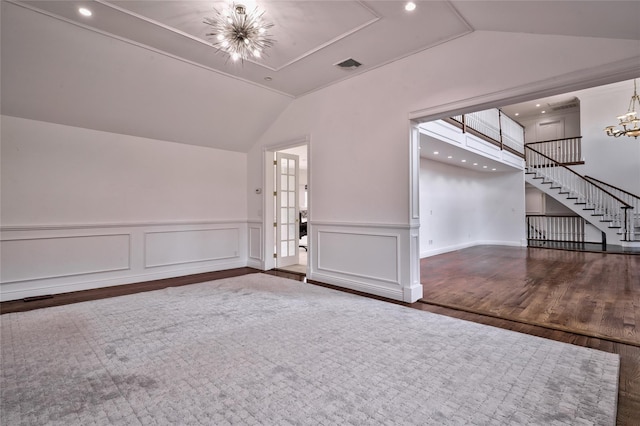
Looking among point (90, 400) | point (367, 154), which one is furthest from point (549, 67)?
point (90, 400)

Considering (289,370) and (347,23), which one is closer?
(289,370)

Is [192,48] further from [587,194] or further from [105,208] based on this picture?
[587,194]

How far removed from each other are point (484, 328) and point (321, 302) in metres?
1.79

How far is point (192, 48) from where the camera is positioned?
3686 millimetres

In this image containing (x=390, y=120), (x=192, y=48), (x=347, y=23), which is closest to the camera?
(x=347, y=23)

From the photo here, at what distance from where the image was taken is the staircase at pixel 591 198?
8.92 m

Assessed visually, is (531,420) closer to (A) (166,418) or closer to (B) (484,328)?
(B) (484,328)

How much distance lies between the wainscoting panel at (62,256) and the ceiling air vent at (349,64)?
13.7 ft

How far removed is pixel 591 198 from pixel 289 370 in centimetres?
1173

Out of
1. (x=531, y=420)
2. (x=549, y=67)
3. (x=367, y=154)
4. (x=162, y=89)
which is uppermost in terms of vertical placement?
(x=162, y=89)

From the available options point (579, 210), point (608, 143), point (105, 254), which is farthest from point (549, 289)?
point (608, 143)

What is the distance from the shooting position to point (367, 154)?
4289 millimetres

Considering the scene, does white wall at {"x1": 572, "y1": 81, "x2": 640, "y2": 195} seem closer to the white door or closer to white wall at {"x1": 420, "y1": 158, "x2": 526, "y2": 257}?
white wall at {"x1": 420, "y1": 158, "x2": 526, "y2": 257}

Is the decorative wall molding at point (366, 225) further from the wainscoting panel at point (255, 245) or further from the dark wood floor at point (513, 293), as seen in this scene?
the wainscoting panel at point (255, 245)
